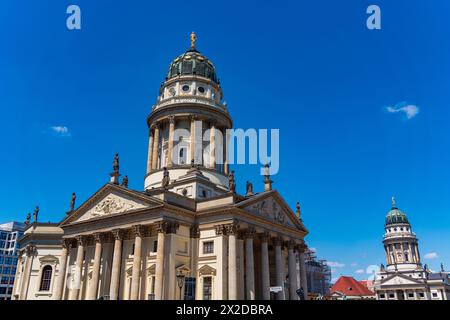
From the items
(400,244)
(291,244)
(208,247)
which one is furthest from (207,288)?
(400,244)

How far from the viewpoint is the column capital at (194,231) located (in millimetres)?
40469

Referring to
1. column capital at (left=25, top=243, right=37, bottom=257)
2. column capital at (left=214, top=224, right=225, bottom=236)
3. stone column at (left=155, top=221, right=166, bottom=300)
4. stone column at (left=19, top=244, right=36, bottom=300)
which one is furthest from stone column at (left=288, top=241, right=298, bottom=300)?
column capital at (left=25, top=243, right=37, bottom=257)

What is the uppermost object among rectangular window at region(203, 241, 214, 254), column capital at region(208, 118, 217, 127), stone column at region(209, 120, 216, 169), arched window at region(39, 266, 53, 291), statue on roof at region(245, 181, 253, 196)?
column capital at region(208, 118, 217, 127)

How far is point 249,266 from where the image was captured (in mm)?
39062

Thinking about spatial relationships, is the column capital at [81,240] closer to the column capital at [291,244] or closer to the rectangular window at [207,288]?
the rectangular window at [207,288]

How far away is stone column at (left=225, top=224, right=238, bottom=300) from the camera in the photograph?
120 feet

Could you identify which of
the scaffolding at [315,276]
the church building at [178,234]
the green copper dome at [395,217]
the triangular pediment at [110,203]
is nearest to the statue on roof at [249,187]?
the church building at [178,234]

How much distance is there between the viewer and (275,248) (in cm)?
4475

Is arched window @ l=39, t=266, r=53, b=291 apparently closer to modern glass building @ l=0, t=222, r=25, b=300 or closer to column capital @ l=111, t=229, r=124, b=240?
column capital @ l=111, t=229, r=124, b=240

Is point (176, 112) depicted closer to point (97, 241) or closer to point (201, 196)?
point (201, 196)

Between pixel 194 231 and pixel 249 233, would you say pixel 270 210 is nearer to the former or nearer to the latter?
pixel 249 233

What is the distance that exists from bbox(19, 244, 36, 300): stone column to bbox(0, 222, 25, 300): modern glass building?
226 feet

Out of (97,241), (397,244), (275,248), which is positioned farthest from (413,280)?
(97,241)
